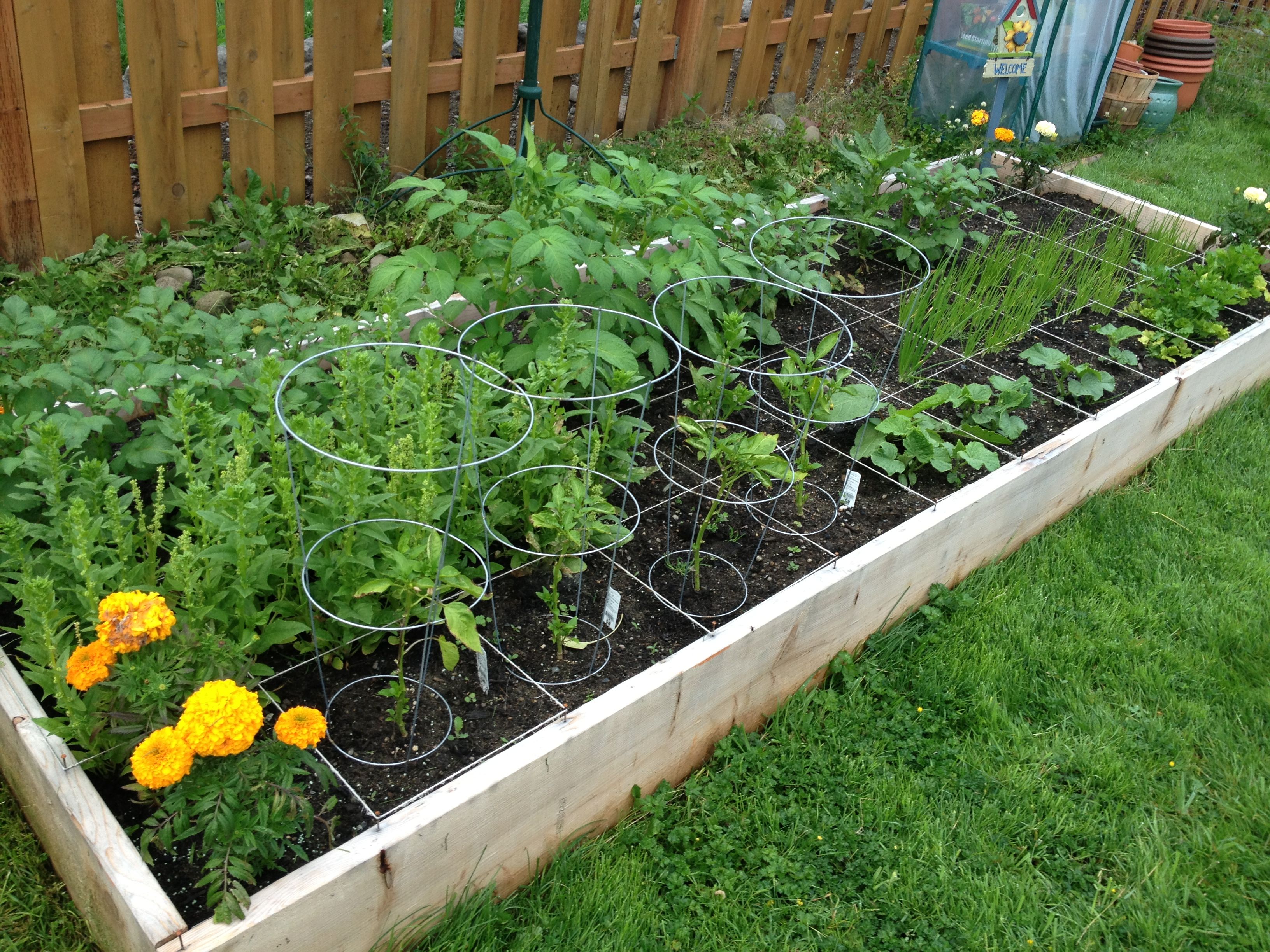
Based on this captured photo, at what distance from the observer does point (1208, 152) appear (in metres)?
7.04

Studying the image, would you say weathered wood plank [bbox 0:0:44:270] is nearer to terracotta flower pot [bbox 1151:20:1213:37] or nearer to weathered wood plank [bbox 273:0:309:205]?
weathered wood plank [bbox 273:0:309:205]

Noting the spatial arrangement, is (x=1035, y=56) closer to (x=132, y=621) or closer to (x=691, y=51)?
(x=691, y=51)

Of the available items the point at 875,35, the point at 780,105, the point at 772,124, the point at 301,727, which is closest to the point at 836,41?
the point at 875,35

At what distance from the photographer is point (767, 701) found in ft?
9.32

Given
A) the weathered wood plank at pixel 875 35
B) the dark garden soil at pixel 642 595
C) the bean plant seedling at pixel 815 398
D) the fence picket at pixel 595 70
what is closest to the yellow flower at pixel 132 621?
the dark garden soil at pixel 642 595

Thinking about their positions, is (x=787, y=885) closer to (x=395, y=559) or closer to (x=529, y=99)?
(x=395, y=559)

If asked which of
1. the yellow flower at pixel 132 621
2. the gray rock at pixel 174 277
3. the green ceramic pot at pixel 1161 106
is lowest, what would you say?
the gray rock at pixel 174 277

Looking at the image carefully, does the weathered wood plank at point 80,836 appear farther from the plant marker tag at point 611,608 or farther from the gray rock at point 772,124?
the gray rock at point 772,124

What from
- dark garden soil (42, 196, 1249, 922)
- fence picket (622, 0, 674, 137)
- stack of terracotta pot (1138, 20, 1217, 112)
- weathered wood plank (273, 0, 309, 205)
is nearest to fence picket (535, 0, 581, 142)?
fence picket (622, 0, 674, 137)

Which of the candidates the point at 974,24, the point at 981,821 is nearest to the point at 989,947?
the point at 981,821

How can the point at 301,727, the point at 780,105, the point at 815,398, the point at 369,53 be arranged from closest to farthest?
the point at 301,727 < the point at 815,398 < the point at 369,53 < the point at 780,105

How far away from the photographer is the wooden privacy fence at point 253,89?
3629 millimetres

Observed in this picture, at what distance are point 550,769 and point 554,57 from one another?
12.5 ft

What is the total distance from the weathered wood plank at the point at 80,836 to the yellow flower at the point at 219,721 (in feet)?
0.90
